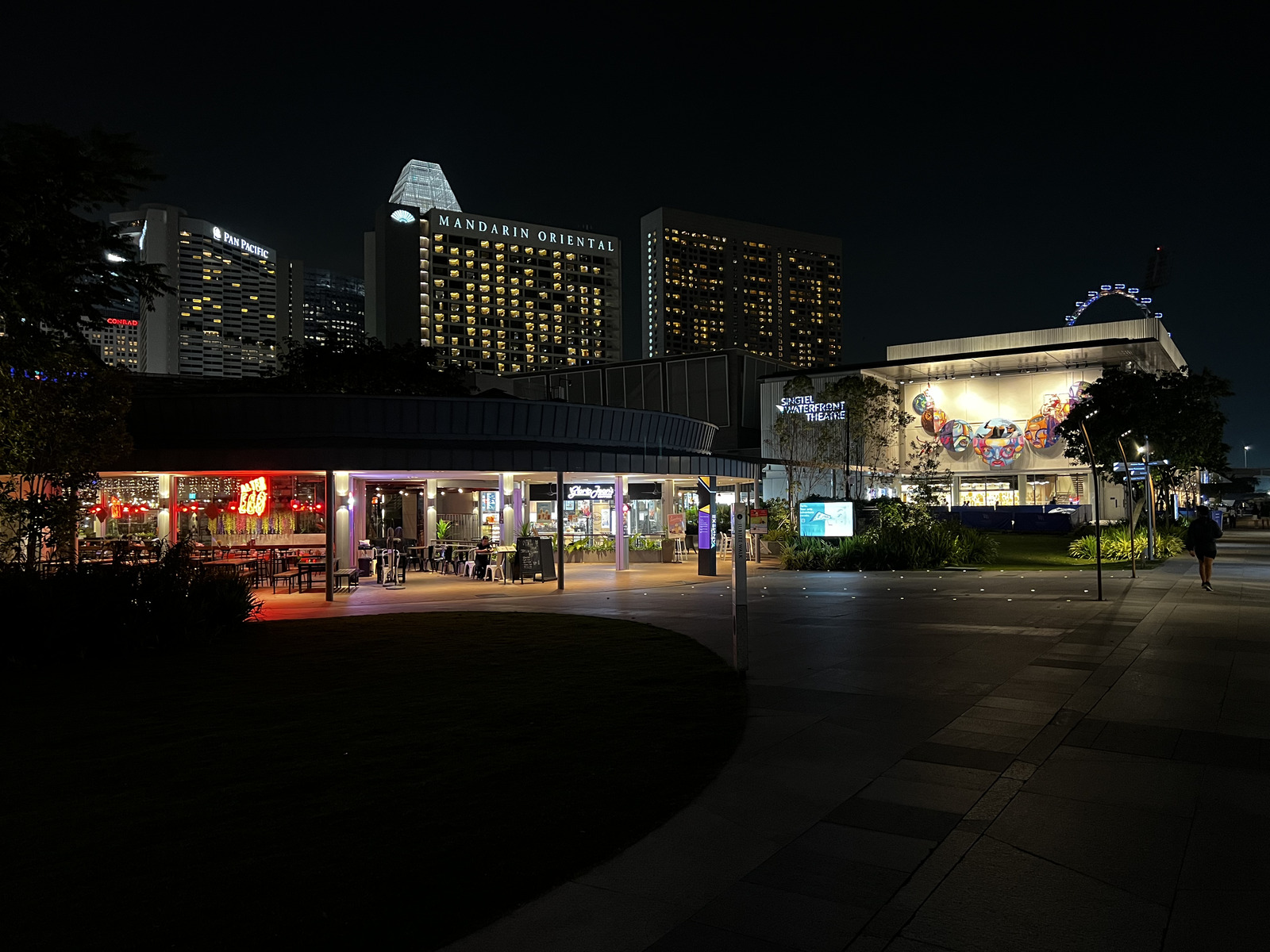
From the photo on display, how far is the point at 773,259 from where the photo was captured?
7539 inches

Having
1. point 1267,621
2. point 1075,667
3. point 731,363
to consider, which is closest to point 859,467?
point 731,363

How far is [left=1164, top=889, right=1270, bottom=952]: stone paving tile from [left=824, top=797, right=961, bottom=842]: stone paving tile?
3.91 feet

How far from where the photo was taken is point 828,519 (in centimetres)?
2678

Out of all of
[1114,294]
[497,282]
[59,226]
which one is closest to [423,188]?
[497,282]

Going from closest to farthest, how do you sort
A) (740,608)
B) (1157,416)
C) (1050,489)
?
(740,608), (1157,416), (1050,489)

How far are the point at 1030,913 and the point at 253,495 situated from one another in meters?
22.1

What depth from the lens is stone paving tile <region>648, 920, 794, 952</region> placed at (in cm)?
359

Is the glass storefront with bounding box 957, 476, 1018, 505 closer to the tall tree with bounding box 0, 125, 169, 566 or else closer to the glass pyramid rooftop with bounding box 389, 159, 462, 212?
the tall tree with bounding box 0, 125, 169, 566

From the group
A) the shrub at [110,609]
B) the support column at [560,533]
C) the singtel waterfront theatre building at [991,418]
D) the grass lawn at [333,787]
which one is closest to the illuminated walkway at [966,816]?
the grass lawn at [333,787]

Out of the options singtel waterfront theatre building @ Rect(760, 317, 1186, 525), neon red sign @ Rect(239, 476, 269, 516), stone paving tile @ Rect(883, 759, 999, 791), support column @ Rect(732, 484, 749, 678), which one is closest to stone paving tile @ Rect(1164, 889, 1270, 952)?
stone paving tile @ Rect(883, 759, 999, 791)

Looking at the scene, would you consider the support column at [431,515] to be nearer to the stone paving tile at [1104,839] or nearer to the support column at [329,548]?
the support column at [329,548]

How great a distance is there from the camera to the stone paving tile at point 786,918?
3674 mm

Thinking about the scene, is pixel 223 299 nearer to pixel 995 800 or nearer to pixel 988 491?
pixel 988 491

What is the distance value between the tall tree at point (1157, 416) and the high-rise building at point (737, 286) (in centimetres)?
15595
